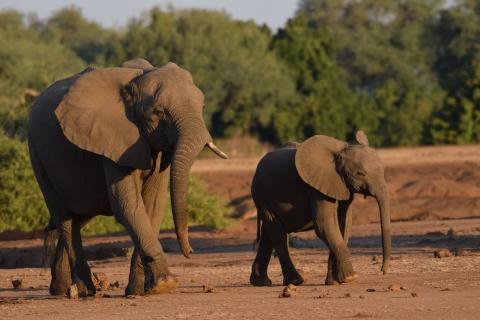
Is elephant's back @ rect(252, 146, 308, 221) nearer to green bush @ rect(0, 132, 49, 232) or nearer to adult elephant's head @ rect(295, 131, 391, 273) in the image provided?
adult elephant's head @ rect(295, 131, 391, 273)

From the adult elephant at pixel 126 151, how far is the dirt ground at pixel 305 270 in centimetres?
40

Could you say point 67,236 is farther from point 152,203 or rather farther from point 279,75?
point 279,75

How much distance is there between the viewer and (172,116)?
879cm

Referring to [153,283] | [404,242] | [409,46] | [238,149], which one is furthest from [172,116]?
[409,46]

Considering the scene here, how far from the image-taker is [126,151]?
8.96m

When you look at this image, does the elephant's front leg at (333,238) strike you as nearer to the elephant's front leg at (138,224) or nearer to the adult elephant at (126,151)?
the adult elephant at (126,151)

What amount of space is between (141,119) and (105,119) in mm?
322

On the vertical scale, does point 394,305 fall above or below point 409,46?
below

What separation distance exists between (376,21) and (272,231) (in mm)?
86297

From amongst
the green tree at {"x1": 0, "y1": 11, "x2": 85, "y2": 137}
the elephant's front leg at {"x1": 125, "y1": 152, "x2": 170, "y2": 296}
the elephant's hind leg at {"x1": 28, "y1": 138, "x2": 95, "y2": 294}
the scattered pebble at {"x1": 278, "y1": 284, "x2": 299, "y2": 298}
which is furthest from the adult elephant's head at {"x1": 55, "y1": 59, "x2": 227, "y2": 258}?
the green tree at {"x1": 0, "y1": 11, "x2": 85, "y2": 137}

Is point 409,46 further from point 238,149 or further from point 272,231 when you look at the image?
point 272,231

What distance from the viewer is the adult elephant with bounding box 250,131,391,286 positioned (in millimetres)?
9977

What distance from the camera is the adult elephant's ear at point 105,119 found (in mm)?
8977

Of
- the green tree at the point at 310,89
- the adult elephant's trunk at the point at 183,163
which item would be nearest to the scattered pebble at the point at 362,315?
the adult elephant's trunk at the point at 183,163
